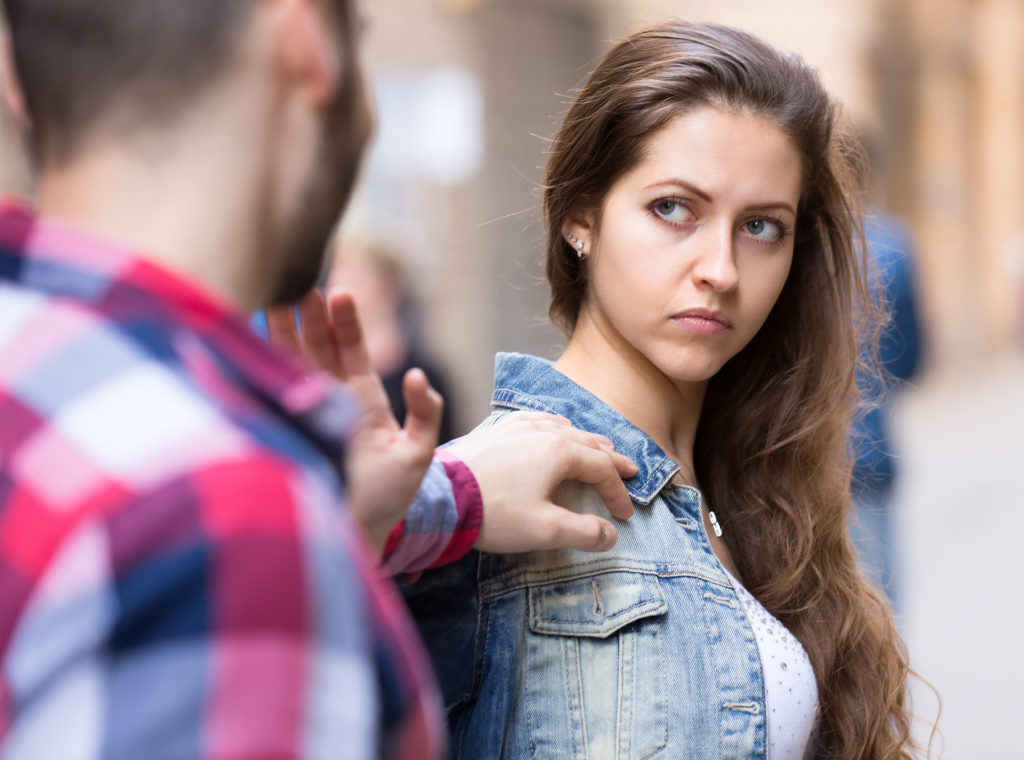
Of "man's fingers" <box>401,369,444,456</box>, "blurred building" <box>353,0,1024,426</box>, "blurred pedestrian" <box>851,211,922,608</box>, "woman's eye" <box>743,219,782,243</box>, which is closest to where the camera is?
"man's fingers" <box>401,369,444,456</box>

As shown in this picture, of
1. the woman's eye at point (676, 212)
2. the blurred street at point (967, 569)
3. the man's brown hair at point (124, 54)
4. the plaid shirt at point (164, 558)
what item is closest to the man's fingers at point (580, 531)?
the woman's eye at point (676, 212)

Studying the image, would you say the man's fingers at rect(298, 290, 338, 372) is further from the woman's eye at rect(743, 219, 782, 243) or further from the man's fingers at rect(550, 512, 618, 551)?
the woman's eye at rect(743, 219, 782, 243)

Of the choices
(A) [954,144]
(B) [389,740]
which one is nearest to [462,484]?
(B) [389,740]

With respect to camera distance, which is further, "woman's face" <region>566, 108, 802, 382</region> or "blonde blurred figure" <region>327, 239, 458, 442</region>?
"blonde blurred figure" <region>327, 239, 458, 442</region>

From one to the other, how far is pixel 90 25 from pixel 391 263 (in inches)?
143

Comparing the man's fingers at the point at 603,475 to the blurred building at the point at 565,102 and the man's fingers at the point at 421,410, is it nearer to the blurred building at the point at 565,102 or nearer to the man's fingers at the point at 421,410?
the man's fingers at the point at 421,410

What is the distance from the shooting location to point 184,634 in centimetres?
62

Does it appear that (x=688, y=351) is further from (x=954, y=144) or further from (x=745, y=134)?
(x=954, y=144)

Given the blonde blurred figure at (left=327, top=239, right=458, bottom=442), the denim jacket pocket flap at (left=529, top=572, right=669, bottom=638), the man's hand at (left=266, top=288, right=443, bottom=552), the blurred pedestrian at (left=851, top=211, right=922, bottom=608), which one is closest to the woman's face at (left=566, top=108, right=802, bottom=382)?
the denim jacket pocket flap at (left=529, top=572, right=669, bottom=638)

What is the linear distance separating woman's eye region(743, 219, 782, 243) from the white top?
46cm

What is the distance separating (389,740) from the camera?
2.41 ft

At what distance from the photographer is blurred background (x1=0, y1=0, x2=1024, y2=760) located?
4797mm

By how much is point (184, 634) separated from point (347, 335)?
54 cm

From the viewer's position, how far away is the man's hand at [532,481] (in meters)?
1.26
